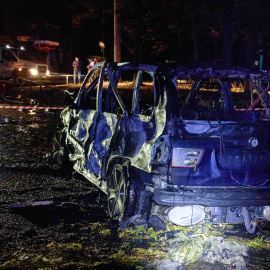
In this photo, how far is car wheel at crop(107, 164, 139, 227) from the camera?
546 centimetres

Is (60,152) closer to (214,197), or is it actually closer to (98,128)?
(98,128)

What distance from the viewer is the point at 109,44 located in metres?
47.1

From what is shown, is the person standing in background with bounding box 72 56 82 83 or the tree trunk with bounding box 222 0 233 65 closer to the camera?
the tree trunk with bounding box 222 0 233 65

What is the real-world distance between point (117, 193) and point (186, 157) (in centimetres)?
124

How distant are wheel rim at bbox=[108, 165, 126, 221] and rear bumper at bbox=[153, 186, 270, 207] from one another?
698mm

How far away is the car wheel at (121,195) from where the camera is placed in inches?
Answer: 215

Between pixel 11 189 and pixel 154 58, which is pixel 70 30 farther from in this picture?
pixel 11 189

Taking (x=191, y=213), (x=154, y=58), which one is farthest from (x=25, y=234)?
(x=154, y=58)

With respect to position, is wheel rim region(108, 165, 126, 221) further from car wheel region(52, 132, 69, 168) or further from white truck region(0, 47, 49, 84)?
white truck region(0, 47, 49, 84)

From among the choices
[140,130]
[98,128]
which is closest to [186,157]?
[140,130]

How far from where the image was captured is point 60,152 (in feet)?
28.5

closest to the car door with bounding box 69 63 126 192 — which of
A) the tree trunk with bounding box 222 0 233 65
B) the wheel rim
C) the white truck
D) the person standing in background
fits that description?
the wheel rim

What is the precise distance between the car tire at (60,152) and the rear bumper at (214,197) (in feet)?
12.4

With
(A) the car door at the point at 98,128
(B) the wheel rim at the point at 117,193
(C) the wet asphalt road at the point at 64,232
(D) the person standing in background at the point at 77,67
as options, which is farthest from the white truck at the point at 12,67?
(B) the wheel rim at the point at 117,193
